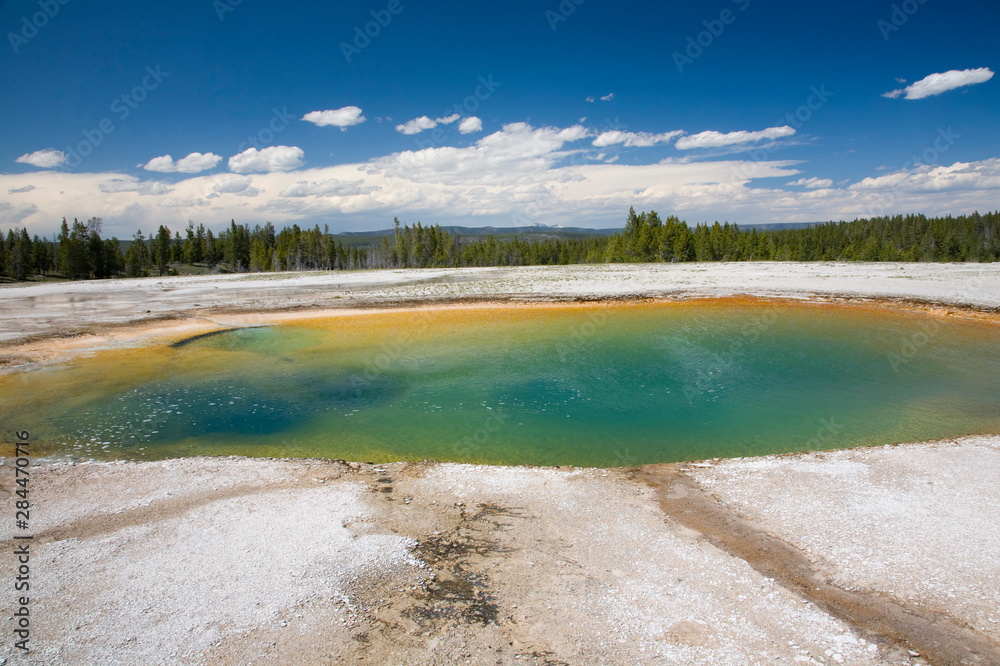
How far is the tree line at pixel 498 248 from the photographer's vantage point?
83875 mm

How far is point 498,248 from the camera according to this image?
11594 centimetres

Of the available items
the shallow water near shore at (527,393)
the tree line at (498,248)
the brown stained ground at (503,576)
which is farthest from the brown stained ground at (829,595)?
the tree line at (498,248)

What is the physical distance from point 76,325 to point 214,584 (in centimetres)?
2474

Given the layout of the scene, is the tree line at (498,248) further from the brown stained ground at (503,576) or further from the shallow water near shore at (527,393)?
the brown stained ground at (503,576)

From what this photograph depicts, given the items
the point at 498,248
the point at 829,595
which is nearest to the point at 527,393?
the point at 829,595

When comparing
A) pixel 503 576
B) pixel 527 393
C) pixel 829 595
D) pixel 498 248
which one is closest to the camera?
pixel 829 595

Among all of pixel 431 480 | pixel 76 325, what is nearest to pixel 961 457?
pixel 431 480

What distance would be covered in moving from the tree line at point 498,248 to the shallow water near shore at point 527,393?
67947mm

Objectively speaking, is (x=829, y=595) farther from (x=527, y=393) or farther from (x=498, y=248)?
(x=498, y=248)

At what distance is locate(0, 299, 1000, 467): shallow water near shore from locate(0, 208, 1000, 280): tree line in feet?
223

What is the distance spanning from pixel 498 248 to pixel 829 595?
113016 millimetres

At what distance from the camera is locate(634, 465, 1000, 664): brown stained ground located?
452 cm

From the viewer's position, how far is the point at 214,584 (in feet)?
18.1

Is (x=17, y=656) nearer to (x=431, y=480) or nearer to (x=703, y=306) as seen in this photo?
(x=431, y=480)
